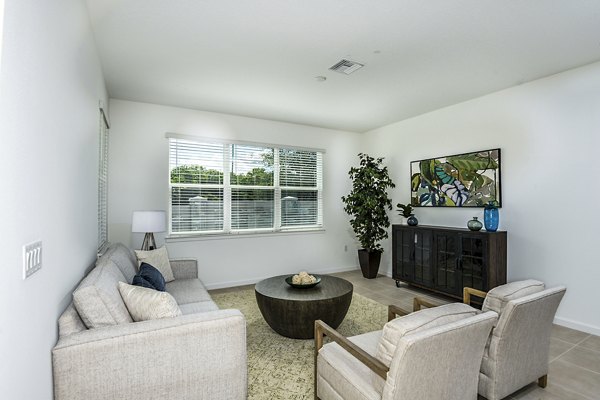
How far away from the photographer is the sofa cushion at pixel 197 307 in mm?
2545

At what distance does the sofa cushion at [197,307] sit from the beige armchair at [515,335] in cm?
202

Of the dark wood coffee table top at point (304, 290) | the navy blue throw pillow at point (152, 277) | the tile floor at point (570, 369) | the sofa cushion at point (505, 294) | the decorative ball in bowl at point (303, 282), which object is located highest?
the sofa cushion at point (505, 294)

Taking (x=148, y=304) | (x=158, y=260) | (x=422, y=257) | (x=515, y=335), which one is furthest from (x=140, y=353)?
(x=422, y=257)

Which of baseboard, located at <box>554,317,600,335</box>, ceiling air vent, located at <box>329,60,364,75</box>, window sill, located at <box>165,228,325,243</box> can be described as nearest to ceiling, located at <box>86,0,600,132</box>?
ceiling air vent, located at <box>329,60,364,75</box>

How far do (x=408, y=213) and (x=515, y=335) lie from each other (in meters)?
3.21

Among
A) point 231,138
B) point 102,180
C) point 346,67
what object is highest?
point 346,67

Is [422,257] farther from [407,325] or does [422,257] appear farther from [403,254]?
[407,325]

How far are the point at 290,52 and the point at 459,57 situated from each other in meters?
1.65

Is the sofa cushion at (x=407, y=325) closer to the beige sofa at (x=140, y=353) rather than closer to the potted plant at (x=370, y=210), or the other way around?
the beige sofa at (x=140, y=353)

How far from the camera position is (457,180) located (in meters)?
4.44

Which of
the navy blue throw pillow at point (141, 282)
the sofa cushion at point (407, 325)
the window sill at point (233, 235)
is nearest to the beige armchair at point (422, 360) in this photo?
the sofa cushion at point (407, 325)

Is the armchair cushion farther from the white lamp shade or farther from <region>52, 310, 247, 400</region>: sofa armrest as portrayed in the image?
the white lamp shade

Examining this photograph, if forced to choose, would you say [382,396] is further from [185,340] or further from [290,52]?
[290,52]

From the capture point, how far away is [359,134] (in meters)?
6.29
